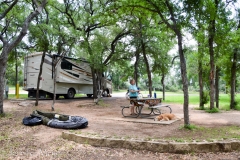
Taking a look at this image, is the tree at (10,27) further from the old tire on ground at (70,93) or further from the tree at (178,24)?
the old tire on ground at (70,93)

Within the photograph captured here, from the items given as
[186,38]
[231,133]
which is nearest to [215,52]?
[186,38]

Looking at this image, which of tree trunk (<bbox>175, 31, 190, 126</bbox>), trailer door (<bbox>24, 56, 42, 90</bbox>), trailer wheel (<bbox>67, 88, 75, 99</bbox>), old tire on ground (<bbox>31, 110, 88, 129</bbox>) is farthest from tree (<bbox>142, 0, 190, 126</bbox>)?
trailer wheel (<bbox>67, 88, 75, 99</bbox>)

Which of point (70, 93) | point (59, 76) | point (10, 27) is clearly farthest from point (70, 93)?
point (10, 27)

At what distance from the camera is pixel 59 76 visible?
1592 cm

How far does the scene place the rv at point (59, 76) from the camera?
1529cm

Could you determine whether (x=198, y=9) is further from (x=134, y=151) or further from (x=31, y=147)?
(x=31, y=147)

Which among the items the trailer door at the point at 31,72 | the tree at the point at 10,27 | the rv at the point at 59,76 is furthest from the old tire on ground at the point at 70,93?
the tree at the point at 10,27

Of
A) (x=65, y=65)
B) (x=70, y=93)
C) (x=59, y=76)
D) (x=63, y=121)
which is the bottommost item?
(x=63, y=121)

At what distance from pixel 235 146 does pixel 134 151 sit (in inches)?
80.3

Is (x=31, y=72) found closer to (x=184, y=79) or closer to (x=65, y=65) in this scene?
(x=65, y=65)

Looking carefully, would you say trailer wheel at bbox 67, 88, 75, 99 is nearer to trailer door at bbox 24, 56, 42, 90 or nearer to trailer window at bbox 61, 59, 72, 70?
trailer window at bbox 61, 59, 72, 70

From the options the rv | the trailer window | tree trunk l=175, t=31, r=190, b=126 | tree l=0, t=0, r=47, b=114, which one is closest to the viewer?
tree trunk l=175, t=31, r=190, b=126

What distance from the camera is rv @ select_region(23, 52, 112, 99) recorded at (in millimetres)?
15291

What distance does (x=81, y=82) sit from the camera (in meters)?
18.1
